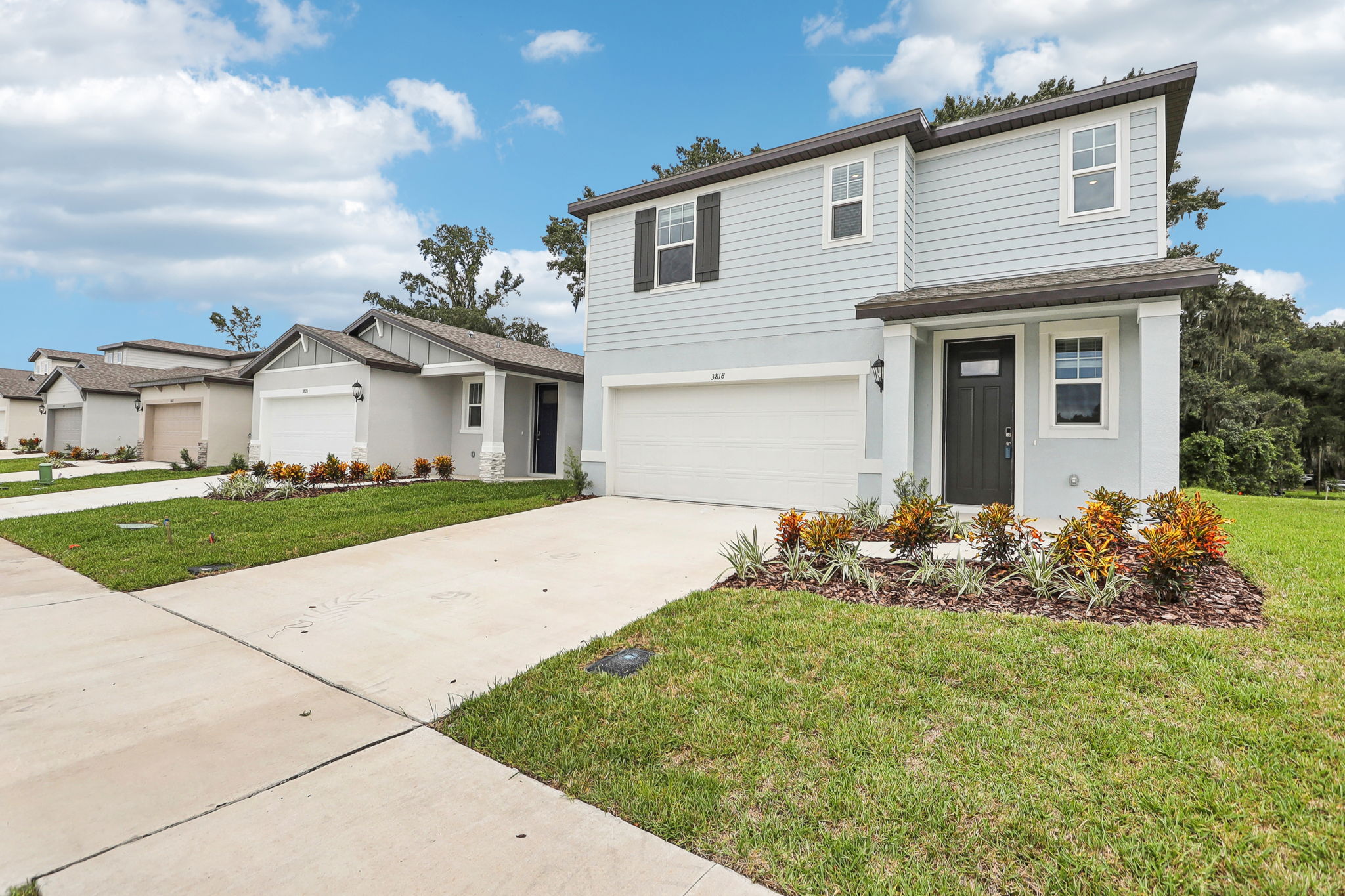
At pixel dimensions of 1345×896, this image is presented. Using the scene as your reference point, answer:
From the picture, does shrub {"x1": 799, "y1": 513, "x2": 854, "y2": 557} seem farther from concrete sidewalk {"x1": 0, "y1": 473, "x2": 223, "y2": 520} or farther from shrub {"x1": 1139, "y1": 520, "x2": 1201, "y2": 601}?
concrete sidewalk {"x1": 0, "y1": 473, "x2": 223, "y2": 520}

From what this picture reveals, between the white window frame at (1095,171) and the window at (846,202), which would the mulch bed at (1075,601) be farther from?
the window at (846,202)

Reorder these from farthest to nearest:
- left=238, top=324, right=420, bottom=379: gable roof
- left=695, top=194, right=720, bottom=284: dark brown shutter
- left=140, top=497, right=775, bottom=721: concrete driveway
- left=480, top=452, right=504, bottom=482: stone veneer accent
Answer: left=238, top=324, right=420, bottom=379: gable roof < left=480, top=452, right=504, bottom=482: stone veneer accent < left=695, top=194, right=720, bottom=284: dark brown shutter < left=140, top=497, right=775, bottom=721: concrete driveway

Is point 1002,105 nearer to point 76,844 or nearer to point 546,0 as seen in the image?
point 546,0

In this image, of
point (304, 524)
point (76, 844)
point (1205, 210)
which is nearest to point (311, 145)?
point (304, 524)

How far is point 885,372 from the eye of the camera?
831 centimetres

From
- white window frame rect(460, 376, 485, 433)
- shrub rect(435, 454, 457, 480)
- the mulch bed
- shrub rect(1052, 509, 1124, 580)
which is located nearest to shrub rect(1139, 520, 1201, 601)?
the mulch bed

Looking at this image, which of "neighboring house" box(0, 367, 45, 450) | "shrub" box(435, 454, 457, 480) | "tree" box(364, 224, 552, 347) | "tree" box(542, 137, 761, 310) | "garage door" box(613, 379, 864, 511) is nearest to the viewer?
"garage door" box(613, 379, 864, 511)

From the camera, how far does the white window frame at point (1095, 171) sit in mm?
7742

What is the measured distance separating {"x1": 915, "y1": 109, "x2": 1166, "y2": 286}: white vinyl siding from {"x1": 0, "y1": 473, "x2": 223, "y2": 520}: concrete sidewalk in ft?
45.5

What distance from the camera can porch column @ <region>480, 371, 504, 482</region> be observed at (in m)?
14.0

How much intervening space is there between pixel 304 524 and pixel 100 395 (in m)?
22.5

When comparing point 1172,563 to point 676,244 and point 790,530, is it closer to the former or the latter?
point 790,530

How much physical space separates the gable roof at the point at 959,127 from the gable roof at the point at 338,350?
25.2 feet

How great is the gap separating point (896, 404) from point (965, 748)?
6150 millimetres
